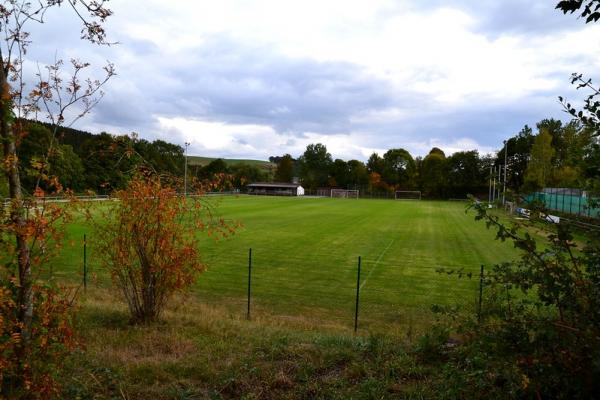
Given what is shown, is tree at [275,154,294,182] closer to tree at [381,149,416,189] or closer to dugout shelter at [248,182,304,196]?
dugout shelter at [248,182,304,196]

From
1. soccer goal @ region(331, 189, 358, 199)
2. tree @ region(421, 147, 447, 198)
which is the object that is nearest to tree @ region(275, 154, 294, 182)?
soccer goal @ region(331, 189, 358, 199)

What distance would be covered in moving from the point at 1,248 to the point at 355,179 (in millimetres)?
142921

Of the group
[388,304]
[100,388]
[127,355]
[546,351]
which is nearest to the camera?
[546,351]

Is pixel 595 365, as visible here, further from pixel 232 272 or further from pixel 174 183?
pixel 232 272

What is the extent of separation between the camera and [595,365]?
313 cm

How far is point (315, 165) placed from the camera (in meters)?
165

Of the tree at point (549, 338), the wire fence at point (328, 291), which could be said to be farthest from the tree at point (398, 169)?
the tree at point (549, 338)

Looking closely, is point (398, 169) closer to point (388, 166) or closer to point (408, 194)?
point (388, 166)

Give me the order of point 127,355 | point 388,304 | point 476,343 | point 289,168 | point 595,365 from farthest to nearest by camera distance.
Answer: point 289,168
point 388,304
point 127,355
point 476,343
point 595,365

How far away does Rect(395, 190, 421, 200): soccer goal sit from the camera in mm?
124900

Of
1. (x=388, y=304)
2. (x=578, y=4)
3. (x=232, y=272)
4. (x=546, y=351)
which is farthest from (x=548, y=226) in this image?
(x=232, y=272)

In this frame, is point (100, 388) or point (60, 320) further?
point (100, 388)

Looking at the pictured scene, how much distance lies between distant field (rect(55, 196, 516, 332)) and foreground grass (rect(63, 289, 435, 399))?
2.84 metres

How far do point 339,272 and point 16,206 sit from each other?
15404 millimetres
